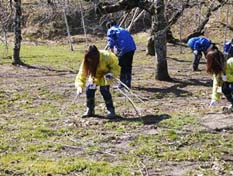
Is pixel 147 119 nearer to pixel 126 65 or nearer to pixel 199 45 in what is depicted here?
pixel 126 65

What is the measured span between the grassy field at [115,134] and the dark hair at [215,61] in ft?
2.56

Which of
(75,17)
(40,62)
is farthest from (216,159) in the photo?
(75,17)

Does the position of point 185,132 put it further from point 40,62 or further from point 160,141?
point 40,62

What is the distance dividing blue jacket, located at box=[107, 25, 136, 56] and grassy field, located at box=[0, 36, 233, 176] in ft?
3.19

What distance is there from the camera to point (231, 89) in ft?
29.5

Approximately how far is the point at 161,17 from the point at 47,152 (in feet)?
22.8

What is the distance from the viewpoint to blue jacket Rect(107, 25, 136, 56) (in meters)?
11.7

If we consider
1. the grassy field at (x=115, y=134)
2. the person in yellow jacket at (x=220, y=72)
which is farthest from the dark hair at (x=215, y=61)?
the grassy field at (x=115, y=134)

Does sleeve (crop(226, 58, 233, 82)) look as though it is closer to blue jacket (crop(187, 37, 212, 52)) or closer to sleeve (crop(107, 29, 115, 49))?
sleeve (crop(107, 29, 115, 49))

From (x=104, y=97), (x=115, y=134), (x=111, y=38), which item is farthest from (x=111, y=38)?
(x=115, y=134)

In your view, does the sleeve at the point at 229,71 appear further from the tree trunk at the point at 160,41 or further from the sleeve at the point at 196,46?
the sleeve at the point at 196,46

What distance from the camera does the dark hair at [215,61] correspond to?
837 centimetres

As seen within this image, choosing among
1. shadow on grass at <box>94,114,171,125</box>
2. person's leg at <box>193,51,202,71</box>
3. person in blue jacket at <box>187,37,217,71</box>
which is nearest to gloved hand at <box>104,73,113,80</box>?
shadow on grass at <box>94,114,171,125</box>

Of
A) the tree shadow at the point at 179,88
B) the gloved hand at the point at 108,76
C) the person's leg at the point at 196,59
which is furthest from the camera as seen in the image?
the person's leg at the point at 196,59
